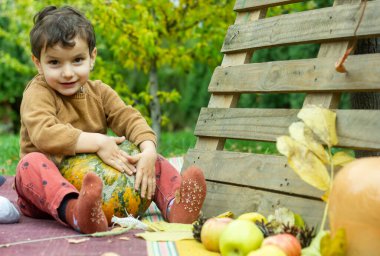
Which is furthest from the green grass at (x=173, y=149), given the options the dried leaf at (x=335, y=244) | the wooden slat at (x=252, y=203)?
the dried leaf at (x=335, y=244)

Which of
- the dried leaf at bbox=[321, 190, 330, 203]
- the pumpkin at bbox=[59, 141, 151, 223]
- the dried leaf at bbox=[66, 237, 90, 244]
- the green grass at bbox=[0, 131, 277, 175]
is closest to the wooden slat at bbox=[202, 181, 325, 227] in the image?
the dried leaf at bbox=[321, 190, 330, 203]

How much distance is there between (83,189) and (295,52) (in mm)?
5626

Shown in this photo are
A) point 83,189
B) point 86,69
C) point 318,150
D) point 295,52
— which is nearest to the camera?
point 318,150

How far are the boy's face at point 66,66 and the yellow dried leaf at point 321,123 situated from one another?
3.80 feet

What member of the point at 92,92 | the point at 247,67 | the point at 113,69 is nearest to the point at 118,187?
the point at 92,92

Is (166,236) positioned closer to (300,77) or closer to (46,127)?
(46,127)

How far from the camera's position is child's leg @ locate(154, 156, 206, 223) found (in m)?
2.50

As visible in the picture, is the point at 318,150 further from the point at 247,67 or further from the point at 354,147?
the point at 247,67

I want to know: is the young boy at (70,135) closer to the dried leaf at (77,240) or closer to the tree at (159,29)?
the dried leaf at (77,240)

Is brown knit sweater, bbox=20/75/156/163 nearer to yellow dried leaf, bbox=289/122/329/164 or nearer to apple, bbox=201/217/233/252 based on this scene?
apple, bbox=201/217/233/252

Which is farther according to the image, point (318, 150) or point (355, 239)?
point (318, 150)

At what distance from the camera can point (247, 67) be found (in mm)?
2865

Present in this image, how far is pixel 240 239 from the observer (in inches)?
77.0

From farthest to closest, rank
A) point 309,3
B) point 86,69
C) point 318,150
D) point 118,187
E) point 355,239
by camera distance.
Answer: point 309,3 < point 86,69 < point 118,187 < point 318,150 < point 355,239
